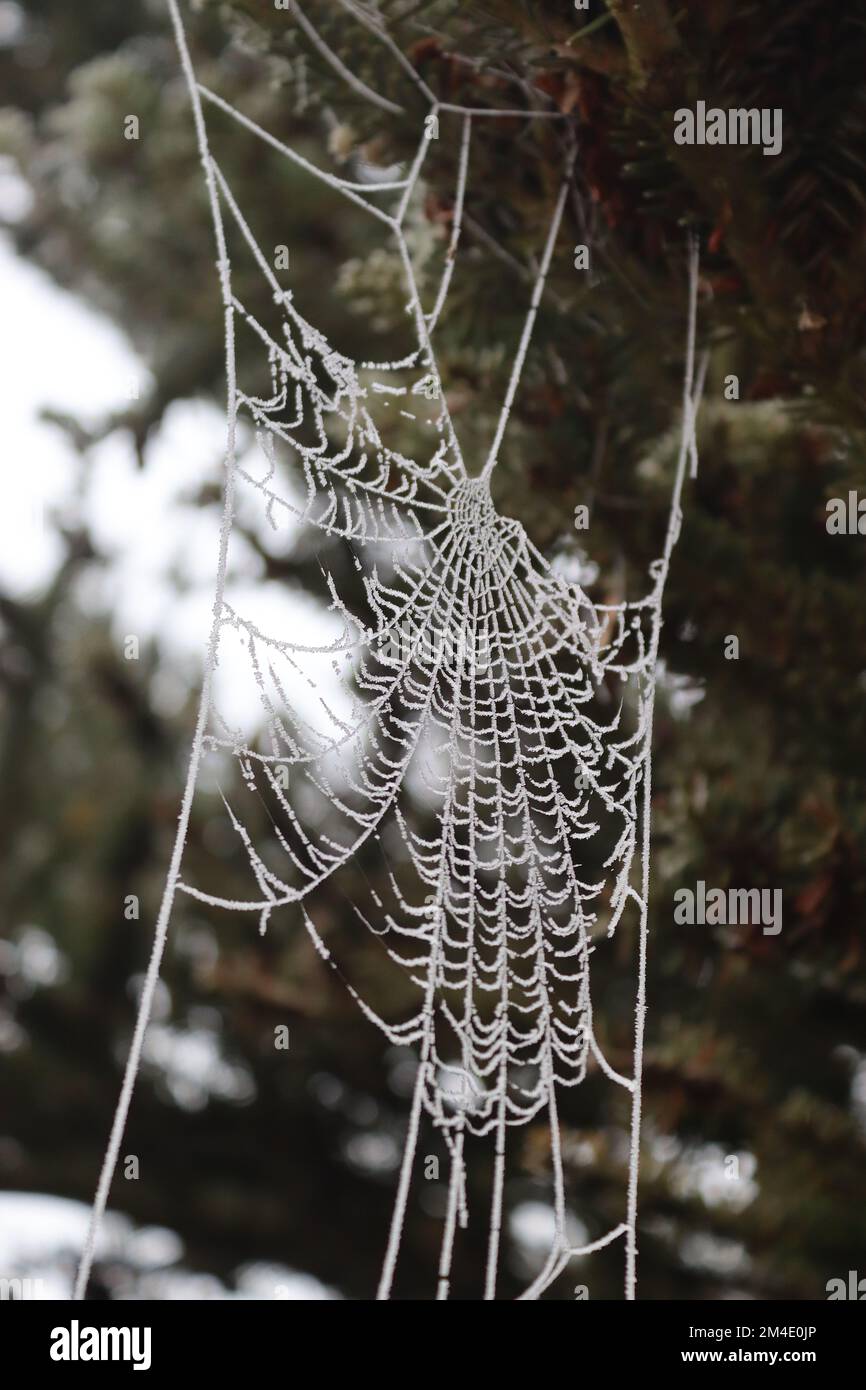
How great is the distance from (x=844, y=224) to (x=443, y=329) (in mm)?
326

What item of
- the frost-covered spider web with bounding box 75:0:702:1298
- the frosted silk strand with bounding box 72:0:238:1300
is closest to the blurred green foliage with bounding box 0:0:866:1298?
the frost-covered spider web with bounding box 75:0:702:1298

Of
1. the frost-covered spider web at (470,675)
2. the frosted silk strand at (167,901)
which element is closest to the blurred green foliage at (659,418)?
the frost-covered spider web at (470,675)

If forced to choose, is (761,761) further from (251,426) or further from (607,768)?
(251,426)

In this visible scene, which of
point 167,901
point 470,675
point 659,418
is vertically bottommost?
point 167,901

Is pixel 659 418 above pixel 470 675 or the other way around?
above

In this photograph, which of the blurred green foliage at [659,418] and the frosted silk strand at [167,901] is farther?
the blurred green foliage at [659,418]

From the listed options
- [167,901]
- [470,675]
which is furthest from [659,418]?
[167,901]

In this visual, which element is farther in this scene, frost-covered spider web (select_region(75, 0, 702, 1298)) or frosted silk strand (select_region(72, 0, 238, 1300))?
frost-covered spider web (select_region(75, 0, 702, 1298))

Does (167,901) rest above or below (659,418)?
below

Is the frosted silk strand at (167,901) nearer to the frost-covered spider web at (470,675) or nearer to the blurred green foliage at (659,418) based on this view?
the frost-covered spider web at (470,675)

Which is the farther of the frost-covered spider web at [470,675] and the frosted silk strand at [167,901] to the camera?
the frost-covered spider web at [470,675]

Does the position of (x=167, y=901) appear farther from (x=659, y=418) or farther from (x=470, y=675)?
(x=659, y=418)

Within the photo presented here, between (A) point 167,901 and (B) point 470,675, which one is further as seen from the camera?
(B) point 470,675

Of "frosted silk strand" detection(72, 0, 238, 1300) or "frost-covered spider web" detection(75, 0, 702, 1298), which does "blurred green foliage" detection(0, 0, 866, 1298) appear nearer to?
"frost-covered spider web" detection(75, 0, 702, 1298)
